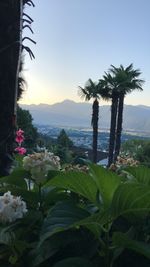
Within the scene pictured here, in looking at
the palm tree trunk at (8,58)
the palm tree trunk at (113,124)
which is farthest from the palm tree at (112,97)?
the palm tree trunk at (8,58)

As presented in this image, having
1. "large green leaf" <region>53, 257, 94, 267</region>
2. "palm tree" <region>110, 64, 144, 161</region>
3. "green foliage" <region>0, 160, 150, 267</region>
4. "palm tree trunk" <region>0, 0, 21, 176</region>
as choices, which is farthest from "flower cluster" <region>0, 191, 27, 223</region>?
"palm tree" <region>110, 64, 144, 161</region>

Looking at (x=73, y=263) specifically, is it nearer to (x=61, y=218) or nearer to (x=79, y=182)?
(x=61, y=218)

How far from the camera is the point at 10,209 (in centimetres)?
158

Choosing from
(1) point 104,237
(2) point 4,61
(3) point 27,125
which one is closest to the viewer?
(1) point 104,237

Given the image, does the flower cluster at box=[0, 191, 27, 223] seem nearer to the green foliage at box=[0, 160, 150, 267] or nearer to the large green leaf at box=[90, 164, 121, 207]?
the green foliage at box=[0, 160, 150, 267]

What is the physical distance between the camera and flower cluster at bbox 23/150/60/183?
1765 millimetres

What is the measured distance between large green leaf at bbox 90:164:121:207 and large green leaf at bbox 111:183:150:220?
0.06 metres

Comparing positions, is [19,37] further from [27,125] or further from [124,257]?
[27,125]

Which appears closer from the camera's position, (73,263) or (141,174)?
(73,263)

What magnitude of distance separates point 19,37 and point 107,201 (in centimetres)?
141

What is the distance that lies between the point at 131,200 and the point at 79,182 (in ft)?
Answer: 0.55

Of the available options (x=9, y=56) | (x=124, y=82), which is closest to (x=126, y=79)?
(x=124, y=82)

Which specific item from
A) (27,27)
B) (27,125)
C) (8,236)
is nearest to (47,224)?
(8,236)

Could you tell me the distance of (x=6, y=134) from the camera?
2.79 m
